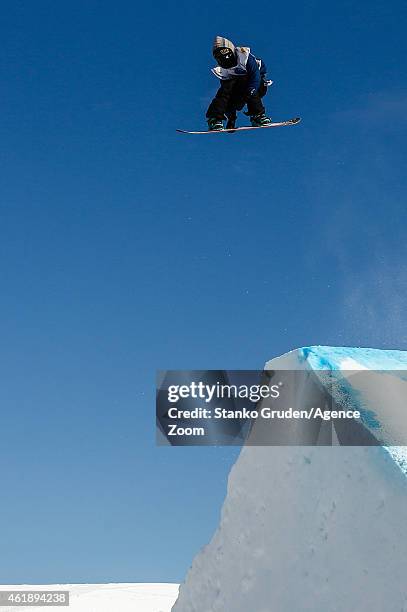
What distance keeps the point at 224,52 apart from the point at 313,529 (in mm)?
7480

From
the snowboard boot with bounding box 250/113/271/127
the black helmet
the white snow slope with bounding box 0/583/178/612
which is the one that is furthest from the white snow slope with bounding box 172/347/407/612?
the white snow slope with bounding box 0/583/178/612

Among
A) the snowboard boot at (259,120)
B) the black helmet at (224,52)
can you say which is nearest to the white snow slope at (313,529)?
the black helmet at (224,52)

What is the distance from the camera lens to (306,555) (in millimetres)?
8844

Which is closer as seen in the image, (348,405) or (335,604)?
(335,604)

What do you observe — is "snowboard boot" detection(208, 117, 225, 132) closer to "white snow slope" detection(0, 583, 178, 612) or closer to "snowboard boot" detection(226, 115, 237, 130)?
"snowboard boot" detection(226, 115, 237, 130)

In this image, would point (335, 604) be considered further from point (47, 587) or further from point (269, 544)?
point (47, 587)

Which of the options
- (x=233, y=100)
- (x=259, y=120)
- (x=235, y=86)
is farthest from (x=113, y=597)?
(x=235, y=86)

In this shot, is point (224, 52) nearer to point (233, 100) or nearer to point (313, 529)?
point (233, 100)

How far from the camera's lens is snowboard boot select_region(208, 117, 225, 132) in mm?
13516

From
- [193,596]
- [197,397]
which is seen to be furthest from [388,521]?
[197,397]

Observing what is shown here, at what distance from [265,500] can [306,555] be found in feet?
3.24

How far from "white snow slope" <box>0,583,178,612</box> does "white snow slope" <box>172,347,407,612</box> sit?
50.8 feet

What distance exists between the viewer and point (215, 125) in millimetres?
13641

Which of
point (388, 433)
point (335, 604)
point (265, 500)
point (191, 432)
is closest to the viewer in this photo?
point (335, 604)
